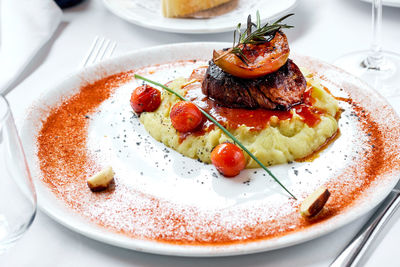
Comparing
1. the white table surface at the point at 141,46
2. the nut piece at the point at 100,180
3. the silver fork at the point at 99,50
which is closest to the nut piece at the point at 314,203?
the white table surface at the point at 141,46

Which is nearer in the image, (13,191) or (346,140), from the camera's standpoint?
(13,191)

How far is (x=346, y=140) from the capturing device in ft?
10.5

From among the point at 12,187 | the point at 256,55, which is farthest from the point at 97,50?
the point at 12,187

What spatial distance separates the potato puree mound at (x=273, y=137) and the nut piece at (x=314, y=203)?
48 cm

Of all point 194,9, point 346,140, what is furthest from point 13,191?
point 194,9

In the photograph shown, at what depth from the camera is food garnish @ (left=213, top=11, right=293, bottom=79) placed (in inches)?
Answer: 125

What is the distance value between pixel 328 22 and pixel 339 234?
2.78 meters

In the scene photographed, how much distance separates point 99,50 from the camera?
4609 mm

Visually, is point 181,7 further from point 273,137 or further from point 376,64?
point 273,137

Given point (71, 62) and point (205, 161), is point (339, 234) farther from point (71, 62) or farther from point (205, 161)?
point (71, 62)

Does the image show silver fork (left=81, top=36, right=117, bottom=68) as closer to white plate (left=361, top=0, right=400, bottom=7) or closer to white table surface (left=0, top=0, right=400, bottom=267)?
white table surface (left=0, top=0, right=400, bottom=267)

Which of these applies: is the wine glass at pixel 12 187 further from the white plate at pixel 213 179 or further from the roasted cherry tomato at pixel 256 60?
the roasted cherry tomato at pixel 256 60

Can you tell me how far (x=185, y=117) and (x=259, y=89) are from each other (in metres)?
0.49

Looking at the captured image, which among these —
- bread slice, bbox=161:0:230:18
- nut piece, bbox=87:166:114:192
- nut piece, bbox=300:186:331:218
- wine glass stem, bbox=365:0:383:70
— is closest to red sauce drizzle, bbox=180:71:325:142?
nut piece, bbox=87:166:114:192
